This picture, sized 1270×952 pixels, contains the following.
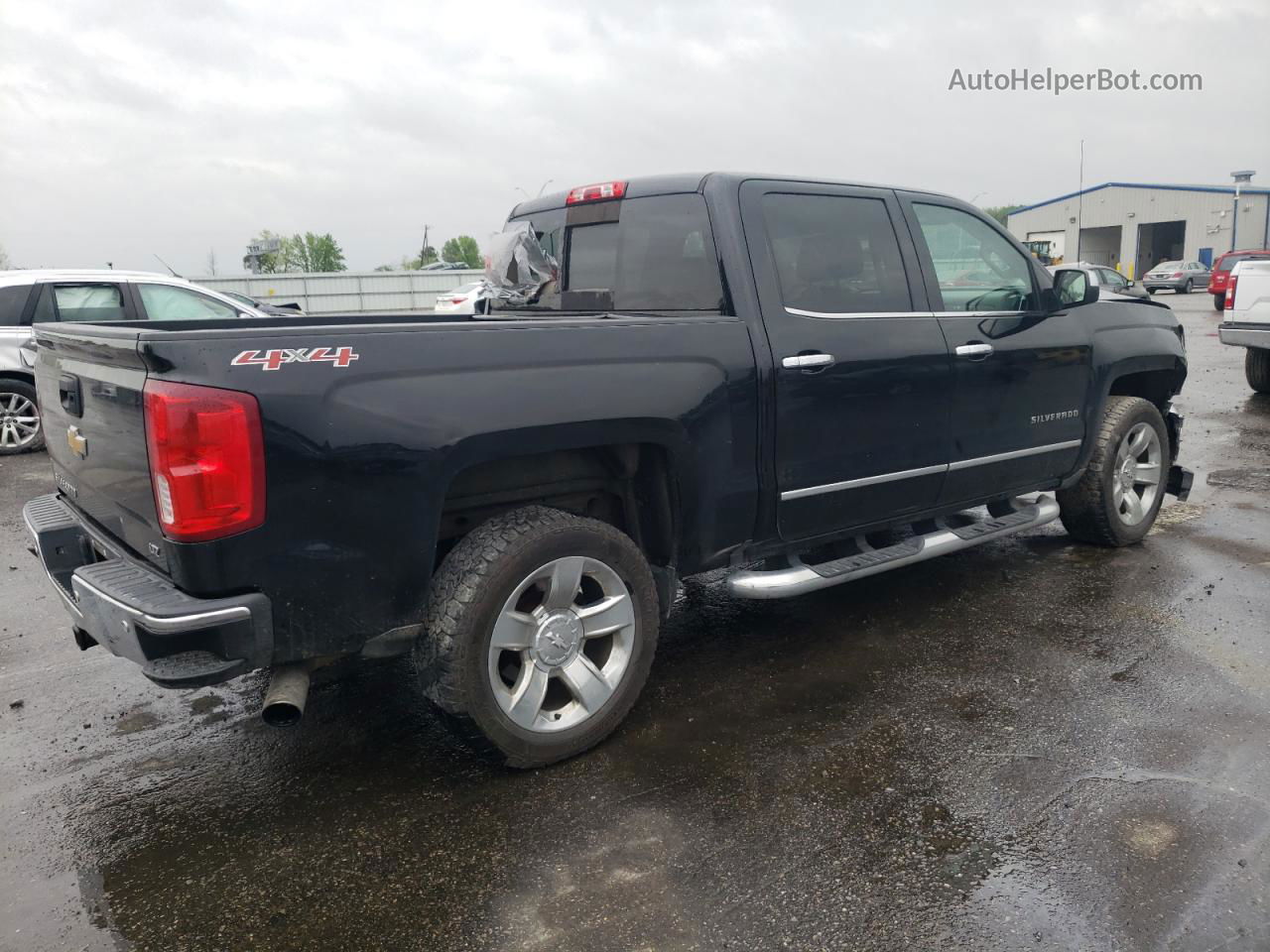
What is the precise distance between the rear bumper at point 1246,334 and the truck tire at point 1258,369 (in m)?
0.54

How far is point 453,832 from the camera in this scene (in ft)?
9.34

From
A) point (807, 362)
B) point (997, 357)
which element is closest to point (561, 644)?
point (807, 362)

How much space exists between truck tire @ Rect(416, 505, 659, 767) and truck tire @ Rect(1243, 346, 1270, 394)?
10833 millimetres

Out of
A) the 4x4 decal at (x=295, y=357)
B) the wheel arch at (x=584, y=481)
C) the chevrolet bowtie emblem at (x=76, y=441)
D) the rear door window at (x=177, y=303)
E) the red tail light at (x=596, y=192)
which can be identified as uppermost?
the red tail light at (x=596, y=192)

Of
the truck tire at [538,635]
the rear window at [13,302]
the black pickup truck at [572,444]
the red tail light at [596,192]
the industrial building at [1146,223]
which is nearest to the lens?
the black pickup truck at [572,444]

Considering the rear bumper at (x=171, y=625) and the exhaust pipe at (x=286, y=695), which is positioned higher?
the rear bumper at (x=171, y=625)

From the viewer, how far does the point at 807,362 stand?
11.8 feet

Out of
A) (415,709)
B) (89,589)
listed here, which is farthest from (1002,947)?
(89,589)

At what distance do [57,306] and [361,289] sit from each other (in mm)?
20872

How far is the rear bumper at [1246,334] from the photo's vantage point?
10.3m

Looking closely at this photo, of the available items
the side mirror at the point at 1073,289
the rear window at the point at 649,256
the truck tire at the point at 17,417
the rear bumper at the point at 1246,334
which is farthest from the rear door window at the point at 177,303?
the rear bumper at the point at 1246,334

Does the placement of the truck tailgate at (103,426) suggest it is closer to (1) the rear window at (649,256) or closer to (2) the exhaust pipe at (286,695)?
(2) the exhaust pipe at (286,695)

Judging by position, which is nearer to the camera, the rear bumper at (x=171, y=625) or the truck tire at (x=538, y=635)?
the rear bumper at (x=171, y=625)

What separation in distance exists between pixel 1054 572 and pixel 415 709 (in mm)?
3473
